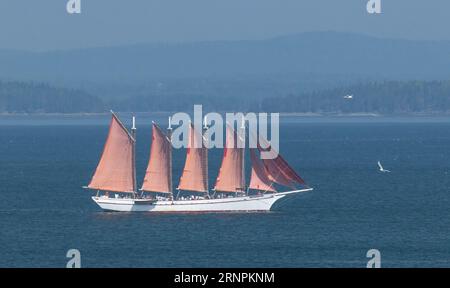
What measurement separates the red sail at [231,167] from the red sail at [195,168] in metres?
1.09

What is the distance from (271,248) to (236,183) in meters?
15.0

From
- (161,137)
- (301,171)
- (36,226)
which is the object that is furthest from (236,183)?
(301,171)

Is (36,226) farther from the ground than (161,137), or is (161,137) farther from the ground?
(161,137)

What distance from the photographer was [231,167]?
84.4m

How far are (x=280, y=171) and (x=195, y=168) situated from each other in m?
5.87

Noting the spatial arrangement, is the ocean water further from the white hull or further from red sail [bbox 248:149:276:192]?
red sail [bbox 248:149:276:192]

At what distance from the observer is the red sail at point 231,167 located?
8431cm

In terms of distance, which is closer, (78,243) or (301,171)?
(78,243)

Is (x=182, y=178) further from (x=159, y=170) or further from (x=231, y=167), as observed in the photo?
(x=231, y=167)

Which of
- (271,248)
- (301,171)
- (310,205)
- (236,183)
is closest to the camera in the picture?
(271,248)

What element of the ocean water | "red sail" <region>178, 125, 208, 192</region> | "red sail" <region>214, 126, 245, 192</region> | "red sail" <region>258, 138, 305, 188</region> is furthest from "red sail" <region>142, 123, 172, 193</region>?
"red sail" <region>258, 138, 305, 188</region>
